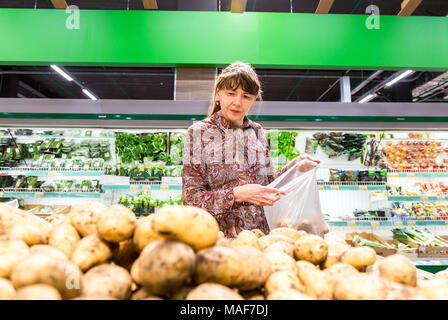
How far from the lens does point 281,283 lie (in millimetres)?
629

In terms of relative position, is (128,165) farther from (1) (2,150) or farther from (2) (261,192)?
(2) (261,192)

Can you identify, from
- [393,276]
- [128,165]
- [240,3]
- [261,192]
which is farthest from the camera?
[128,165]

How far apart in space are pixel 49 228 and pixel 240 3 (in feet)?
6.46

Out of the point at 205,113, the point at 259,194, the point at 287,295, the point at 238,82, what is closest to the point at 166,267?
the point at 287,295

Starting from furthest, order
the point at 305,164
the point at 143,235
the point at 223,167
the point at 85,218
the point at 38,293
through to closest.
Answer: the point at 305,164 < the point at 223,167 < the point at 85,218 < the point at 143,235 < the point at 38,293

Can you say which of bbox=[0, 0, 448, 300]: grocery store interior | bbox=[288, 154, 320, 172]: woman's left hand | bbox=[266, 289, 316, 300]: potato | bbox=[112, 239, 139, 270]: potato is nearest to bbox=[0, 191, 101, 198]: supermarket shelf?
bbox=[0, 0, 448, 300]: grocery store interior

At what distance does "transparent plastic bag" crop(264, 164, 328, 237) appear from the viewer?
66.1 inches

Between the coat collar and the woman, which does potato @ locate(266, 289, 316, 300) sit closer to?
the woman

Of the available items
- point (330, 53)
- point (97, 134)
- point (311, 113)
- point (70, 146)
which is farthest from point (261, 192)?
point (70, 146)

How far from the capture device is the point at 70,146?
361 centimetres

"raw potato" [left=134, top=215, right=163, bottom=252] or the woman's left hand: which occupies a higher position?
the woman's left hand

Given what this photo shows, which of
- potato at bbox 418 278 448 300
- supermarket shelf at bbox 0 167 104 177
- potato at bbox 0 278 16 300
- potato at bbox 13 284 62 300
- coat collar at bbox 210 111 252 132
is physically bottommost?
potato at bbox 418 278 448 300

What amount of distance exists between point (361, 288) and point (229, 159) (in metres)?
1.16

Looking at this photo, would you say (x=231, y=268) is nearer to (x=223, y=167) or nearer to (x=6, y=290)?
(x=6, y=290)
